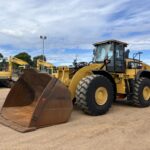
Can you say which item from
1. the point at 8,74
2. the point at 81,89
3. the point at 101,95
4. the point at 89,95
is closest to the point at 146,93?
the point at 101,95

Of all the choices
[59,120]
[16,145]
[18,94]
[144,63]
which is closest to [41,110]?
[59,120]

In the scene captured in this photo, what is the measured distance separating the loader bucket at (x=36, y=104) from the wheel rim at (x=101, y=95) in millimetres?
1240

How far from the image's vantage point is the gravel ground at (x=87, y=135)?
4922mm

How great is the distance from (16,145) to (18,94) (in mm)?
2947

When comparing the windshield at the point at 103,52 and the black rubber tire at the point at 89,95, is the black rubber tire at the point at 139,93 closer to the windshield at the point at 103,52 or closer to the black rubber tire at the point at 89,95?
the windshield at the point at 103,52

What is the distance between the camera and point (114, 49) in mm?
9109

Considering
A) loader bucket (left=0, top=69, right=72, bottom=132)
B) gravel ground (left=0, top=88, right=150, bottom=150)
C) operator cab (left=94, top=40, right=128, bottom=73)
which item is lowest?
gravel ground (left=0, top=88, right=150, bottom=150)

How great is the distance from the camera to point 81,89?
7297mm

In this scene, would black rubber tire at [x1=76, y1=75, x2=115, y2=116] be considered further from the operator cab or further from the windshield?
the windshield

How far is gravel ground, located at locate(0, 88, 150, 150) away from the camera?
4922 mm

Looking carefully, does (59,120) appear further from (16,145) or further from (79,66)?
(79,66)

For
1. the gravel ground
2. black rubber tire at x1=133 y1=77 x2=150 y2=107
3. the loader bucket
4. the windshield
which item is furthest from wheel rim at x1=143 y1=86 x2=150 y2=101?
the loader bucket

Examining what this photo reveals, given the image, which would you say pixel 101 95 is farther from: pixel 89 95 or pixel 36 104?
pixel 36 104

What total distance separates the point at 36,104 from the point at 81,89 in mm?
1502
